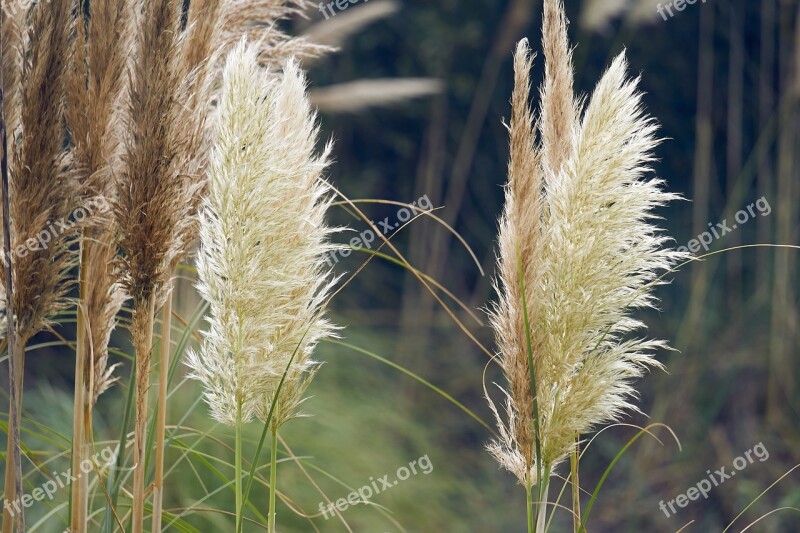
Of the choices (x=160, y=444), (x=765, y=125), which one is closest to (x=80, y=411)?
(x=160, y=444)

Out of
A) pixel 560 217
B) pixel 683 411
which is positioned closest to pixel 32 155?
pixel 560 217

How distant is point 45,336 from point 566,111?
539 centimetres

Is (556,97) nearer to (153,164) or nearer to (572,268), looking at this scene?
(572,268)

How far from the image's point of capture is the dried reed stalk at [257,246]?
1432mm

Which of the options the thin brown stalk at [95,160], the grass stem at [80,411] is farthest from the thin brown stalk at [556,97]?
the grass stem at [80,411]

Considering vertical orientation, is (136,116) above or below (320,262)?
above

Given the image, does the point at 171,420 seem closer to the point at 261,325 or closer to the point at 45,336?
the point at 261,325

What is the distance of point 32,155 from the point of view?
1.55 meters

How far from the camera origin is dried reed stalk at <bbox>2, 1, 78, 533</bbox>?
1534 mm

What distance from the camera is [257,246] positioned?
146cm

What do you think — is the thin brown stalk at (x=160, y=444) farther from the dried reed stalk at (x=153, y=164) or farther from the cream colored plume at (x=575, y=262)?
the cream colored plume at (x=575, y=262)

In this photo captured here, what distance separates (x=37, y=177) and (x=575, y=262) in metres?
0.90

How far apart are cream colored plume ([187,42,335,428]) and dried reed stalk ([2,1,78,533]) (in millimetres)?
260

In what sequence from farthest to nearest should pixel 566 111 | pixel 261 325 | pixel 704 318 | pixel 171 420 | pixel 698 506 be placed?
pixel 704 318, pixel 698 506, pixel 171 420, pixel 566 111, pixel 261 325
